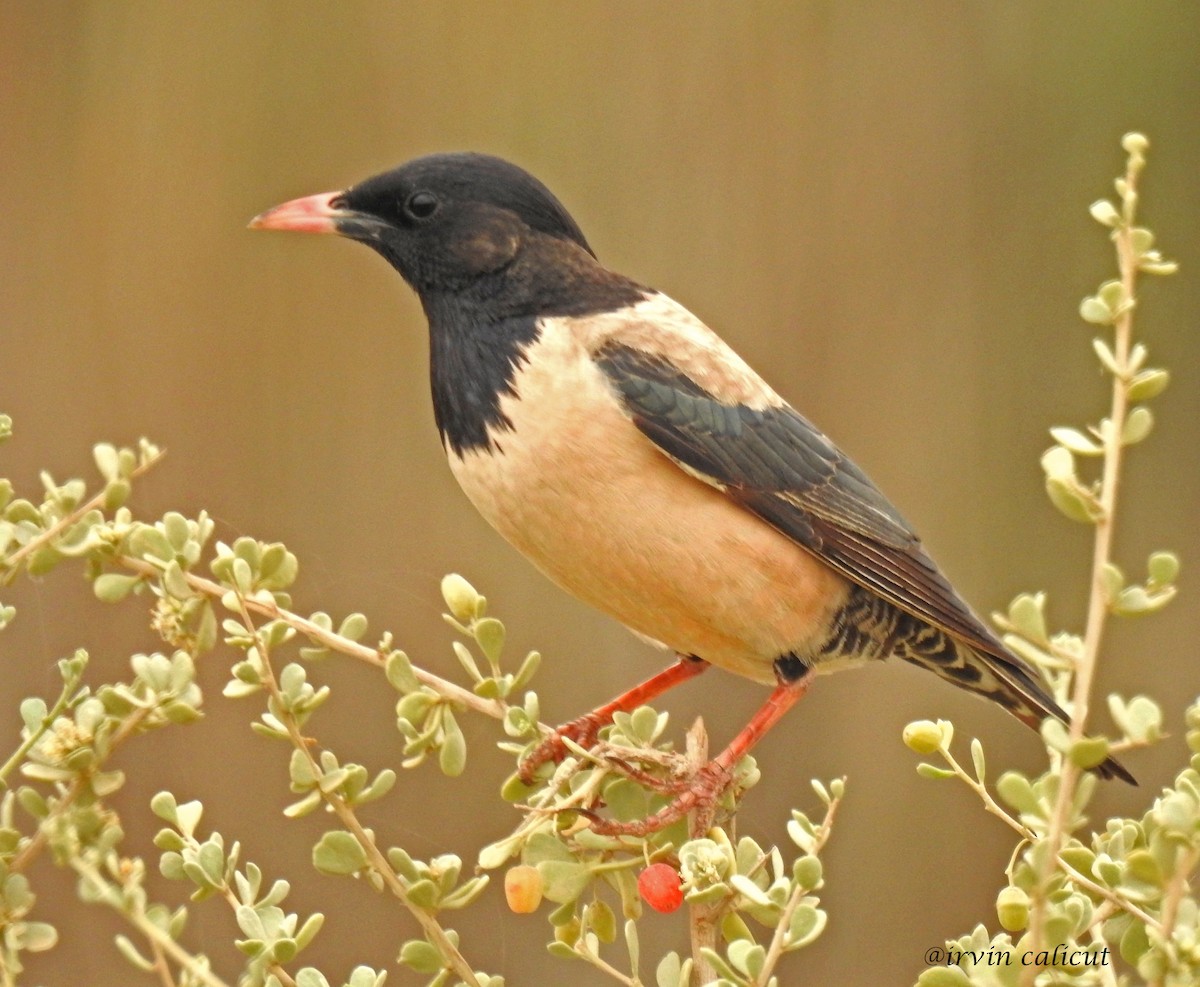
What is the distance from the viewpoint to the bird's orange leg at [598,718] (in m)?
2.13

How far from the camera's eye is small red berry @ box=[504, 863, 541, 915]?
1749 millimetres

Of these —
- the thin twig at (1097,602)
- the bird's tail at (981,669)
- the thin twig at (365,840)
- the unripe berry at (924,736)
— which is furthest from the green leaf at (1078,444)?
the bird's tail at (981,669)

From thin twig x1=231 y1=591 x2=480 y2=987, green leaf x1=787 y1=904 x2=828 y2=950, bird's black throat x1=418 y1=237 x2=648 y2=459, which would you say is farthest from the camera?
bird's black throat x1=418 y1=237 x2=648 y2=459

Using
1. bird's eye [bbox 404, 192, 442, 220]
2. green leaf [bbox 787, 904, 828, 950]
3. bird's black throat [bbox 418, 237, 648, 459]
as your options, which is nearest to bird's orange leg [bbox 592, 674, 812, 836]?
green leaf [bbox 787, 904, 828, 950]

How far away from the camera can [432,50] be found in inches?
205

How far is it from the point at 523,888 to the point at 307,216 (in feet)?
4.30

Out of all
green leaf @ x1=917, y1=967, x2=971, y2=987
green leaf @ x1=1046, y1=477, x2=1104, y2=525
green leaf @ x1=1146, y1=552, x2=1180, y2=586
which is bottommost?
green leaf @ x1=917, y1=967, x2=971, y2=987

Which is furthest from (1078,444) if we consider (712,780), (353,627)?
(712,780)

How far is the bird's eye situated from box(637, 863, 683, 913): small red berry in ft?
4.35

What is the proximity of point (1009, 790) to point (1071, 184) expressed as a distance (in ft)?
14.8

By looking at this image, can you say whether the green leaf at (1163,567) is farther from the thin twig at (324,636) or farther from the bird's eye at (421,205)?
the bird's eye at (421,205)

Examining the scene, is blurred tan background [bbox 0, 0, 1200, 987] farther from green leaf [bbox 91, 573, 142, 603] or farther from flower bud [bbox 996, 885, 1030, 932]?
flower bud [bbox 996, 885, 1030, 932]

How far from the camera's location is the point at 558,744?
2240mm

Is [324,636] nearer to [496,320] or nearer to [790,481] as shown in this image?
[496,320]
